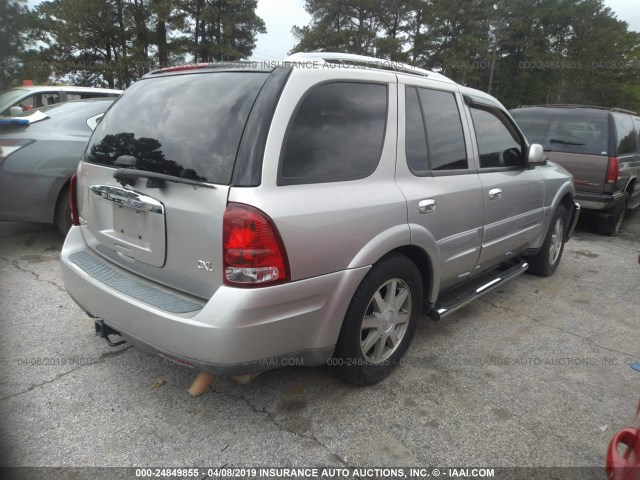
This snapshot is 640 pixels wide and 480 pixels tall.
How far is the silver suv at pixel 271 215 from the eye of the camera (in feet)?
6.39

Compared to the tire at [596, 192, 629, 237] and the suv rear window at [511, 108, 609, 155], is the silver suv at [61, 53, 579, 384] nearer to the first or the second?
the suv rear window at [511, 108, 609, 155]

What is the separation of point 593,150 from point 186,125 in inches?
251

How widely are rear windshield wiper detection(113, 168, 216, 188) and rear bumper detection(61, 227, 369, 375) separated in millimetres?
502

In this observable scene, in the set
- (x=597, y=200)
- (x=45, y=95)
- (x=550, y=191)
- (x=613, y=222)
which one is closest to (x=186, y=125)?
(x=550, y=191)

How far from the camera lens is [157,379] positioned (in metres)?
2.65

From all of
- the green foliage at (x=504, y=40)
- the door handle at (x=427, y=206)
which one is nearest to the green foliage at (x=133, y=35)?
→ the green foliage at (x=504, y=40)

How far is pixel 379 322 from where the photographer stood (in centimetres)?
257

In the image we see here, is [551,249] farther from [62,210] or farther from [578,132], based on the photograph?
[62,210]

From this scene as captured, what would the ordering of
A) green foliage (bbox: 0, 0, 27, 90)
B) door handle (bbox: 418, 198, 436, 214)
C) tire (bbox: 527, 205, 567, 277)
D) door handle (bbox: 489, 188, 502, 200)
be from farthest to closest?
tire (bbox: 527, 205, 567, 277) → door handle (bbox: 489, 188, 502, 200) → door handle (bbox: 418, 198, 436, 214) → green foliage (bbox: 0, 0, 27, 90)

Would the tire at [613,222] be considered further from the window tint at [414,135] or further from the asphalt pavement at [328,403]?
the window tint at [414,135]

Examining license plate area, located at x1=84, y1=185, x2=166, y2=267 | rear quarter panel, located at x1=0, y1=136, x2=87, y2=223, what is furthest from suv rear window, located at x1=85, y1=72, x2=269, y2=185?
rear quarter panel, located at x1=0, y1=136, x2=87, y2=223

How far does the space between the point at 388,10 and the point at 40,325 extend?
4090 centimetres

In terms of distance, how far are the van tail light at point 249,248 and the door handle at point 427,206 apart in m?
1.08

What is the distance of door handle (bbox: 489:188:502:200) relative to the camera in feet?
11.1
